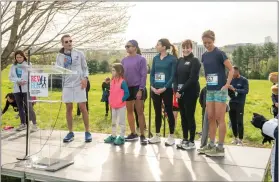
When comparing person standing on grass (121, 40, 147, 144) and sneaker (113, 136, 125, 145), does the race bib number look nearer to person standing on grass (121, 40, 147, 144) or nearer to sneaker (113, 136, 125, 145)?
person standing on grass (121, 40, 147, 144)

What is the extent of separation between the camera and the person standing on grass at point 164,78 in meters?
4.69

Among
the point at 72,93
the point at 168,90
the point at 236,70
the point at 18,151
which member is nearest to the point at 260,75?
the point at 236,70

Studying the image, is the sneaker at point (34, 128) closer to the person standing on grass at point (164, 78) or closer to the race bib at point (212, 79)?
the person standing on grass at point (164, 78)

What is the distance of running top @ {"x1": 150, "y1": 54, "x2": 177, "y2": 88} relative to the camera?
467 cm

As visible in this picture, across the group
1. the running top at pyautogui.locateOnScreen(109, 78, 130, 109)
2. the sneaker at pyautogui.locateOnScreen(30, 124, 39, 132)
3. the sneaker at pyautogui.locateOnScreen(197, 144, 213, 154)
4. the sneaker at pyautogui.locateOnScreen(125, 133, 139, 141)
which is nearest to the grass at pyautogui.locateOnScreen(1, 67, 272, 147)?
the sneaker at pyautogui.locateOnScreen(30, 124, 39, 132)

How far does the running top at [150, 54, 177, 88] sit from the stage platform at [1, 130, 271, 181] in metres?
0.96

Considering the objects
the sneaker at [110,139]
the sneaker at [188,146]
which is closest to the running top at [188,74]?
the sneaker at [188,146]

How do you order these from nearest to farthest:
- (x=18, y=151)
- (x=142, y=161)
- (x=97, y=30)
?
(x=142, y=161) < (x=18, y=151) < (x=97, y=30)

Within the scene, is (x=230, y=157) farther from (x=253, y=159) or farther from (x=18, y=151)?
(x=18, y=151)

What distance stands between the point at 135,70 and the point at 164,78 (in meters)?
0.49

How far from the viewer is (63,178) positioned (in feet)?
11.3

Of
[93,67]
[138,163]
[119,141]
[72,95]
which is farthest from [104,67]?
[138,163]

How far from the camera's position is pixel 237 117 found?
590cm

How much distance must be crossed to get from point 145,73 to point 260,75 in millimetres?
7767
